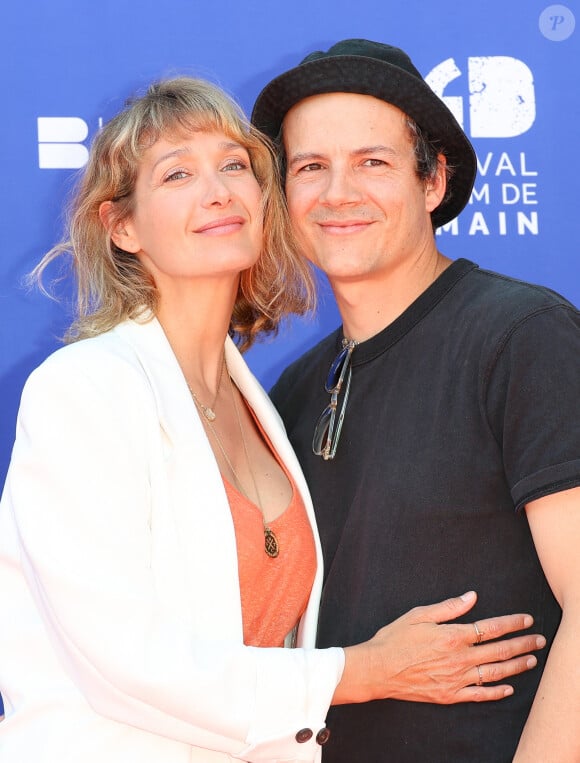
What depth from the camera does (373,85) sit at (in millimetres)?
2029

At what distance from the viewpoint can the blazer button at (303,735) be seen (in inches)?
65.2

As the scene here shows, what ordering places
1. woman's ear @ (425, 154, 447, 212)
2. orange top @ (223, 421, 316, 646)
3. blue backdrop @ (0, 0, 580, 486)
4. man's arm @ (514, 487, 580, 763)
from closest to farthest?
man's arm @ (514, 487, 580, 763) < orange top @ (223, 421, 316, 646) < woman's ear @ (425, 154, 447, 212) < blue backdrop @ (0, 0, 580, 486)

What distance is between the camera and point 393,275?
206 centimetres

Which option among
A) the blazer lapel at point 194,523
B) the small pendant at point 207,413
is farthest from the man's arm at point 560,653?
the small pendant at point 207,413

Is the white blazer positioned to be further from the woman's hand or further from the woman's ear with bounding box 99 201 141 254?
the woman's ear with bounding box 99 201 141 254

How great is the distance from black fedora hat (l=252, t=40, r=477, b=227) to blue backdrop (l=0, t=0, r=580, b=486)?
0.43m

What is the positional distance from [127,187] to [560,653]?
1110 millimetres

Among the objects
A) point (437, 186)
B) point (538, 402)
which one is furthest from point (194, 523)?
point (437, 186)

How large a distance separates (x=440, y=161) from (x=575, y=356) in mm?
624

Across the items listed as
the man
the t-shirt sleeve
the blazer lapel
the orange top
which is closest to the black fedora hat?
the man

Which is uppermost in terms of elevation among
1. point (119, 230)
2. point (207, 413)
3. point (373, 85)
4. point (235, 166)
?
point (373, 85)

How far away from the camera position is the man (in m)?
1.65

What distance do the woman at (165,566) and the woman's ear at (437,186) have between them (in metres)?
0.36

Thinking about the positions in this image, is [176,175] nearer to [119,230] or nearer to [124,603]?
[119,230]
